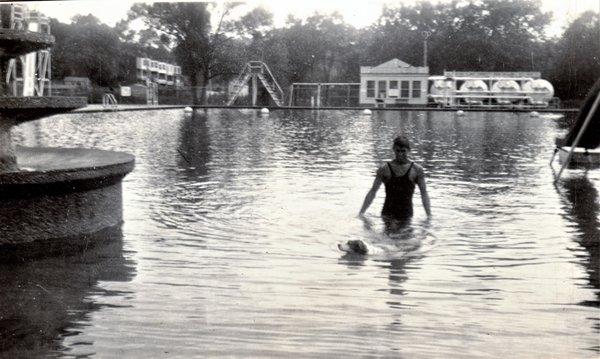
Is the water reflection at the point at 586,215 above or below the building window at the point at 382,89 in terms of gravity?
below

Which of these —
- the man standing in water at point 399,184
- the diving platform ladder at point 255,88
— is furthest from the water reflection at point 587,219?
the diving platform ladder at point 255,88

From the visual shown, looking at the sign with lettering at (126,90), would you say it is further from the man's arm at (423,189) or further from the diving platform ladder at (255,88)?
the man's arm at (423,189)

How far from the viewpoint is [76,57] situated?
39812mm

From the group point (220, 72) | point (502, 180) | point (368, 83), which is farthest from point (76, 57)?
point (502, 180)

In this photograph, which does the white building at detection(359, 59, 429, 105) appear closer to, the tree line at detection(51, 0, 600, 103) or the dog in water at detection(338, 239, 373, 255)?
the tree line at detection(51, 0, 600, 103)

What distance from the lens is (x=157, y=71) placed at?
156 feet

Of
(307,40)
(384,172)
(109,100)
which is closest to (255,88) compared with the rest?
(109,100)

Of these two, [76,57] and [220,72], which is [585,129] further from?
[76,57]

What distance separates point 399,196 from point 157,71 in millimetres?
41090

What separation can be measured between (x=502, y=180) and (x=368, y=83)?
1607 inches

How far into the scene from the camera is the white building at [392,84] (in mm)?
52125

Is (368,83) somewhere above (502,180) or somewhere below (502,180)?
above

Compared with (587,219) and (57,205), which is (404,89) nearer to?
(587,219)

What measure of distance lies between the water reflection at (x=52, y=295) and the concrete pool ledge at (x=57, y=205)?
16.9 inches
